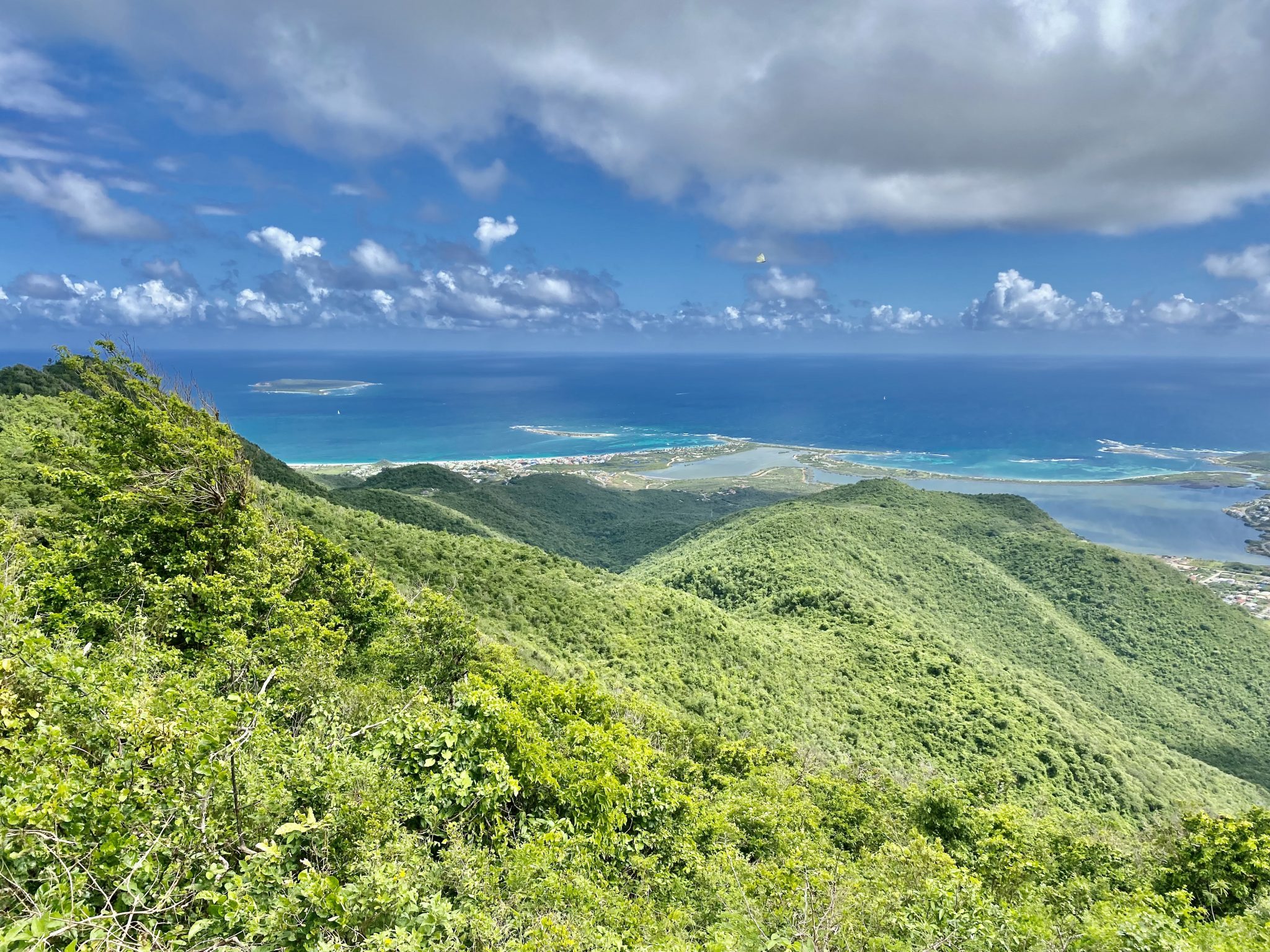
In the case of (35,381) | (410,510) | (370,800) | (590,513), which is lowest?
A: (590,513)

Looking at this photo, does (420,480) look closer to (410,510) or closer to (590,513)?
(590,513)

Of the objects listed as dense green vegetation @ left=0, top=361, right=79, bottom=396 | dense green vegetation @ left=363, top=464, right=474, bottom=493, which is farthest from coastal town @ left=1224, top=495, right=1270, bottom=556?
dense green vegetation @ left=0, top=361, right=79, bottom=396

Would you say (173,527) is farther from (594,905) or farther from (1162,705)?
(1162,705)

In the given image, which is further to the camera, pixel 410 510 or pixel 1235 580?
pixel 1235 580

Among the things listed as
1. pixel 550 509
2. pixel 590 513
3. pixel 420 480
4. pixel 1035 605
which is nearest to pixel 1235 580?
pixel 1035 605

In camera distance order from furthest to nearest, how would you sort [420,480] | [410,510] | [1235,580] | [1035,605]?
[420,480] → [1235,580] → [410,510] → [1035,605]

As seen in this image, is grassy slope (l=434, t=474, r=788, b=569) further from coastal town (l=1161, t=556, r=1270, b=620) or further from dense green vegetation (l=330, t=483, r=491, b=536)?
coastal town (l=1161, t=556, r=1270, b=620)

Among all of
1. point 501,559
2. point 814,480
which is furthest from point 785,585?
point 814,480

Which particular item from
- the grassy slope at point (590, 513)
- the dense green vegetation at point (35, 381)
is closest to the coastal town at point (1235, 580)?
the grassy slope at point (590, 513)
